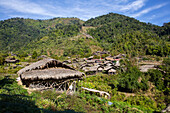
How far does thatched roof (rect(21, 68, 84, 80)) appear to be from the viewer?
8.25m

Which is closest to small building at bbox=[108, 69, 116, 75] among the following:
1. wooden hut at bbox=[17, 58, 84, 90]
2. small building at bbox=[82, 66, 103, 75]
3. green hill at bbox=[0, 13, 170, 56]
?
small building at bbox=[82, 66, 103, 75]

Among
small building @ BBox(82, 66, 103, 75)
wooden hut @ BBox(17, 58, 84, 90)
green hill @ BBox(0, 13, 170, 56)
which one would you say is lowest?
small building @ BBox(82, 66, 103, 75)

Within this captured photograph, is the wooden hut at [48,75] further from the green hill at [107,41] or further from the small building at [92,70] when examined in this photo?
the green hill at [107,41]

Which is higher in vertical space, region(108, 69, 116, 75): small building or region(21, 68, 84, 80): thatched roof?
region(21, 68, 84, 80): thatched roof

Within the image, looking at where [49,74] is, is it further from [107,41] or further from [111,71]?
[107,41]

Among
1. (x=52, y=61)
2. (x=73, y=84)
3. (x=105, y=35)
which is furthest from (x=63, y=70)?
(x=105, y=35)

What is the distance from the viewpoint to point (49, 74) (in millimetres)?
8414

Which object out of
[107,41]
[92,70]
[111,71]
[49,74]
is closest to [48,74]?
[49,74]

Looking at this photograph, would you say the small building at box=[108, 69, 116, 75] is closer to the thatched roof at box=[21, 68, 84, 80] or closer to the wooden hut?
the wooden hut

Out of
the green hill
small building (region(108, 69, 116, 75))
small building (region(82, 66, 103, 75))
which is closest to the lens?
small building (region(108, 69, 116, 75))

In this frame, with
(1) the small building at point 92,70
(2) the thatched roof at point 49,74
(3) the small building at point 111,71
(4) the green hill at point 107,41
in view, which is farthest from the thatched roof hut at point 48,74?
(4) the green hill at point 107,41

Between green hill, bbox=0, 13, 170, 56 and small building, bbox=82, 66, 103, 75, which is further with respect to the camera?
green hill, bbox=0, 13, 170, 56

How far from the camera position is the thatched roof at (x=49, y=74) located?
8250mm

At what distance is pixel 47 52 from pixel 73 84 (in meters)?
64.9
